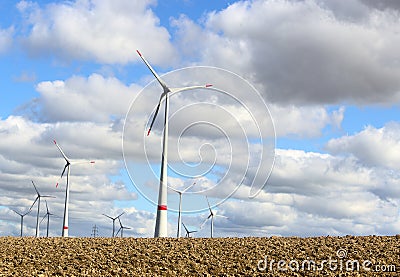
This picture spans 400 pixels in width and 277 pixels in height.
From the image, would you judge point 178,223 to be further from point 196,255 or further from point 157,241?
point 196,255

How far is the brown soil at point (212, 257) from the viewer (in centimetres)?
3569

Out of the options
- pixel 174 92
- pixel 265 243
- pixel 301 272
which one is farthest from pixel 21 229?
pixel 301 272

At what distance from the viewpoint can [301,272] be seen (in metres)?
35.1

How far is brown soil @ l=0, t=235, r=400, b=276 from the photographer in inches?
1405

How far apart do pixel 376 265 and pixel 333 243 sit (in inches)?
237

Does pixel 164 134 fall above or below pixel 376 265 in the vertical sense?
above

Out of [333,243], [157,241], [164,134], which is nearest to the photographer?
[333,243]

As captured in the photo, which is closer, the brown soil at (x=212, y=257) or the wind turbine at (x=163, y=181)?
the brown soil at (x=212, y=257)

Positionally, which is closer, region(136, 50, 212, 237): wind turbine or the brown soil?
the brown soil

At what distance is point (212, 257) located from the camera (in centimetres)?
3869

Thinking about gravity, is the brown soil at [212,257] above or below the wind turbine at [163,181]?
below

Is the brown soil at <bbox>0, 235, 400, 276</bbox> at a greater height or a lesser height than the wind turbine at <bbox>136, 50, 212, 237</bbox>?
lesser

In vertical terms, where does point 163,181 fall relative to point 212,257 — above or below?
above

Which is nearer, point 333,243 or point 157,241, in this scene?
point 333,243
